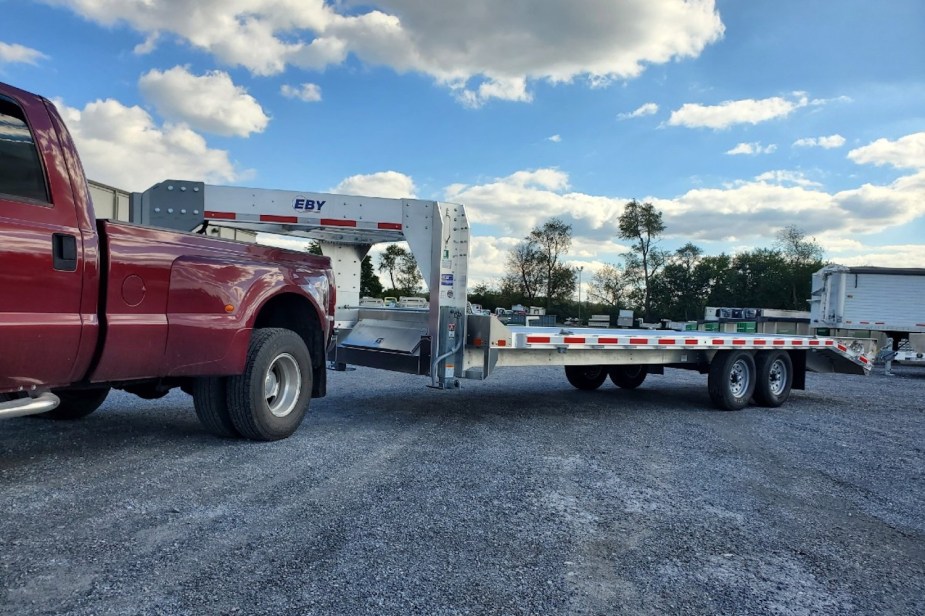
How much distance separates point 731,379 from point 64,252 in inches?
317

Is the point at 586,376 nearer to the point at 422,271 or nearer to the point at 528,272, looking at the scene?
the point at 422,271

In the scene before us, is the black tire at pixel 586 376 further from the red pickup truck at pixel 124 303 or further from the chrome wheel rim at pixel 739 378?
the red pickup truck at pixel 124 303

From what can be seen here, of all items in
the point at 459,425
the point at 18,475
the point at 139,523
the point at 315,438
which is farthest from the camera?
the point at 459,425

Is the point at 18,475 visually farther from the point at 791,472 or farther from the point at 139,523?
the point at 791,472

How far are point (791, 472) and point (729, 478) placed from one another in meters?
0.74

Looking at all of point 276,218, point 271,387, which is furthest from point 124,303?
point 276,218

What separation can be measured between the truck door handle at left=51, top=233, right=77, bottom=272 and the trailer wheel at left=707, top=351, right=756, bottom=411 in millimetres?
7654

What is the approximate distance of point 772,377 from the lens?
9.51 m

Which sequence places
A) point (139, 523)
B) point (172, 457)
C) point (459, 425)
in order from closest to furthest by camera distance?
1. point (139, 523)
2. point (172, 457)
3. point (459, 425)

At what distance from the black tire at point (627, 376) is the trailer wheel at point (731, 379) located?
1658 millimetres

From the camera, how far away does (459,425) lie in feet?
22.2

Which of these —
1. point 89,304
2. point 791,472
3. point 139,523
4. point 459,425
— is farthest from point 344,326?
point 791,472

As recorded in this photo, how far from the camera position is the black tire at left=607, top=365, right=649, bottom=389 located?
34.2 ft

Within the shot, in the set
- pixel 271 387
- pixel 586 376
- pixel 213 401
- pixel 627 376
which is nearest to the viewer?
pixel 213 401
